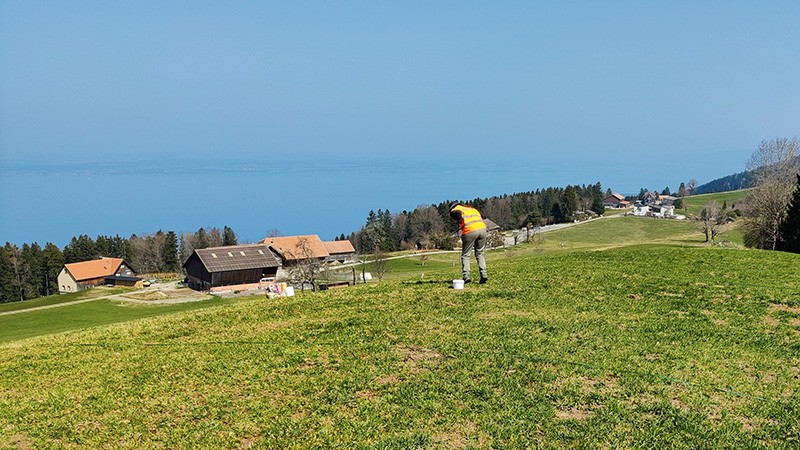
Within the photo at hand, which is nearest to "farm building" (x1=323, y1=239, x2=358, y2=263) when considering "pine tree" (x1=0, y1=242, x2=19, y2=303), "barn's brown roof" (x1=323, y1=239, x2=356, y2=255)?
"barn's brown roof" (x1=323, y1=239, x2=356, y2=255)

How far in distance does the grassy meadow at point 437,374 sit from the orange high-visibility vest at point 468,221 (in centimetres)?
201

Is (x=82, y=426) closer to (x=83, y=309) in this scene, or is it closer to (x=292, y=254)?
(x=83, y=309)

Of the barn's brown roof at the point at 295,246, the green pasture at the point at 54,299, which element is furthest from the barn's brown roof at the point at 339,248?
the green pasture at the point at 54,299

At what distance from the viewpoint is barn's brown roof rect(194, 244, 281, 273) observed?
81.8 m

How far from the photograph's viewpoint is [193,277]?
86.7 metres

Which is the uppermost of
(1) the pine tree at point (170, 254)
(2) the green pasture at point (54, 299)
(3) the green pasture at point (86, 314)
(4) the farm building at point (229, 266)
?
(1) the pine tree at point (170, 254)

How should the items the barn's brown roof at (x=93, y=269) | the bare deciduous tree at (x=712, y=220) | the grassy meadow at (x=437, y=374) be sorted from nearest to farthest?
1. the grassy meadow at (x=437, y=374)
2. the bare deciduous tree at (x=712, y=220)
3. the barn's brown roof at (x=93, y=269)

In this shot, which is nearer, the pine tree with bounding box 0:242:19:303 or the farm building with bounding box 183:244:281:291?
the farm building with bounding box 183:244:281:291

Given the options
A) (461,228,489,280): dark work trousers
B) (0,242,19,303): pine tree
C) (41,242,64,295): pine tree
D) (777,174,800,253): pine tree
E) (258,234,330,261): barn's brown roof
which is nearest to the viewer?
(461,228,489,280): dark work trousers

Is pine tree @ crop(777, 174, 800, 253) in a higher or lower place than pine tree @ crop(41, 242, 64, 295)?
lower

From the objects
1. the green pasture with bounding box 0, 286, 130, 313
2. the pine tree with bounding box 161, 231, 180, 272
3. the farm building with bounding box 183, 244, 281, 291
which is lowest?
the green pasture with bounding box 0, 286, 130, 313

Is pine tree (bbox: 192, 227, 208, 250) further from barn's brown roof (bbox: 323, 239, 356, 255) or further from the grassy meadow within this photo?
the grassy meadow

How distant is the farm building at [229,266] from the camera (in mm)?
81750

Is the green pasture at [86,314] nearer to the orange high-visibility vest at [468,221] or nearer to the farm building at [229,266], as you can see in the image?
the farm building at [229,266]
